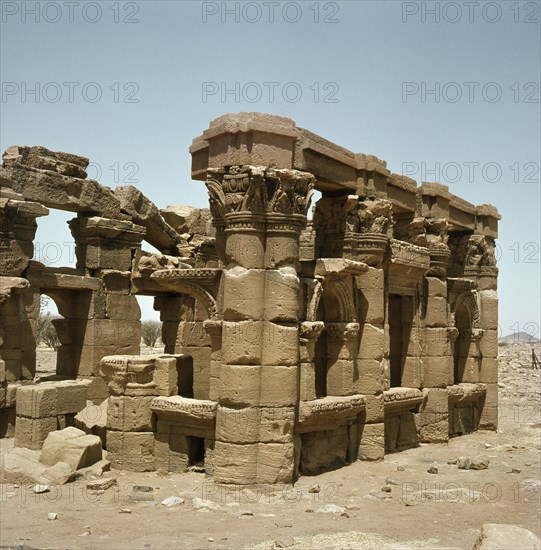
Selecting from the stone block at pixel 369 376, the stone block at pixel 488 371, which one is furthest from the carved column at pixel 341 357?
the stone block at pixel 488 371

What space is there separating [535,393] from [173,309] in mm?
15448

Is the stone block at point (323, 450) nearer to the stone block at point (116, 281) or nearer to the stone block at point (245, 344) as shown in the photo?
the stone block at point (245, 344)

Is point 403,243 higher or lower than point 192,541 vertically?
higher

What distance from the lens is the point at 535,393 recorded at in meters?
24.3

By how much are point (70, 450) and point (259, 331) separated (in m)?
3.28

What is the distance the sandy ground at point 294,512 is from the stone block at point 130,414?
2.33 ft

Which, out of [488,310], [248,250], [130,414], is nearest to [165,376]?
[130,414]

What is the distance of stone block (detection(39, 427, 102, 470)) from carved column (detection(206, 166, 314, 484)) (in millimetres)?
1916

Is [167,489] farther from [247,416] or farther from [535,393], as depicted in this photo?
[535,393]

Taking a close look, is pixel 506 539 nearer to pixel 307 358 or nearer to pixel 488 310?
pixel 307 358

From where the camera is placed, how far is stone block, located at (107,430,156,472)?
1029 centimetres

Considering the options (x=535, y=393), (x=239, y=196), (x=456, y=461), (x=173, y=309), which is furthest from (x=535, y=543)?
(x=535, y=393)

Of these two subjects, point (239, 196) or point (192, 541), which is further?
point (239, 196)

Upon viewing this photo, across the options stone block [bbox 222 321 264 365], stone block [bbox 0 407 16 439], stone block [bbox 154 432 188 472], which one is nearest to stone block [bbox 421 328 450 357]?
stone block [bbox 222 321 264 365]
